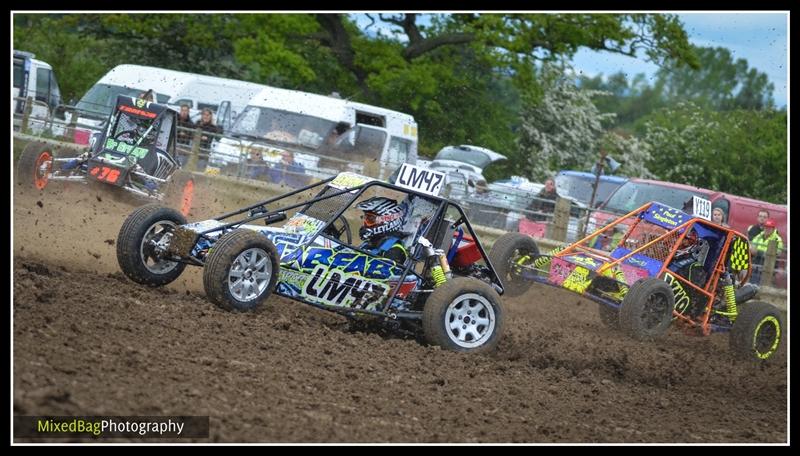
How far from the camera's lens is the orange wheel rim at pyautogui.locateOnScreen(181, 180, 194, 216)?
45.8ft

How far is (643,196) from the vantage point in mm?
16422

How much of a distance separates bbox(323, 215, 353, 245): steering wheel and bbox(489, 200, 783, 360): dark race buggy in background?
2270 millimetres

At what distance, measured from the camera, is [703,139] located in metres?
28.1

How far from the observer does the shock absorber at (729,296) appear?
11.3 metres

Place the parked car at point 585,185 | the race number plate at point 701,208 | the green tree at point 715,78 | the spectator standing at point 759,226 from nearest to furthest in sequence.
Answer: the race number plate at point 701,208
the spectator standing at point 759,226
the parked car at point 585,185
the green tree at point 715,78

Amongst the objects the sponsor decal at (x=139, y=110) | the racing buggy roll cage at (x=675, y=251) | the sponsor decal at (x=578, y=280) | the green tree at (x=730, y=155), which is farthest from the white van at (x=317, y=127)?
the green tree at (x=730, y=155)

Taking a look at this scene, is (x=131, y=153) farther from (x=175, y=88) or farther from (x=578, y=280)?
(x=175, y=88)

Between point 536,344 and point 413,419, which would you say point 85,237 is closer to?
point 536,344

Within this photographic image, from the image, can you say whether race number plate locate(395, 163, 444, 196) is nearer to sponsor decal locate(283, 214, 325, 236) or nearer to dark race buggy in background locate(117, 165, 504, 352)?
dark race buggy in background locate(117, 165, 504, 352)

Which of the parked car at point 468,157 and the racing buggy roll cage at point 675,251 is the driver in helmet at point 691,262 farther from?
the parked car at point 468,157

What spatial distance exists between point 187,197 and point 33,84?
6908 mm

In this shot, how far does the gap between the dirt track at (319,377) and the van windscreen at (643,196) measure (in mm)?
6298

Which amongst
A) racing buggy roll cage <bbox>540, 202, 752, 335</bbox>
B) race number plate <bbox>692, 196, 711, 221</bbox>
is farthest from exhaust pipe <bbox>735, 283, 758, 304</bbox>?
race number plate <bbox>692, 196, 711, 221</bbox>
